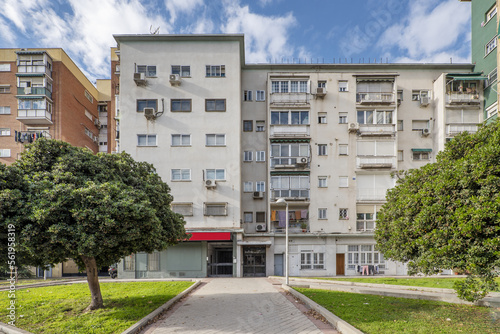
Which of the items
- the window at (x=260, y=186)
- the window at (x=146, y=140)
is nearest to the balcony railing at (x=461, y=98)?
the window at (x=260, y=186)

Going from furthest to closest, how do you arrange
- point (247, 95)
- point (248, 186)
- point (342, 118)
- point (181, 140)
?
point (247, 95), point (342, 118), point (248, 186), point (181, 140)

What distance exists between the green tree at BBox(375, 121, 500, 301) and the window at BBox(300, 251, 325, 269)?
16.4 meters

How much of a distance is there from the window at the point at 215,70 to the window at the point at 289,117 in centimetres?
580

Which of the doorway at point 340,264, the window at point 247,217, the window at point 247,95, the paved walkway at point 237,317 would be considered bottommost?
the doorway at point 340,264

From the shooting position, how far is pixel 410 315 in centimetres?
870

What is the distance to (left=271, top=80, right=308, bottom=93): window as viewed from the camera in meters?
26.6

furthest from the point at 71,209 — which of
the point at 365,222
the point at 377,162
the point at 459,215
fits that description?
the point at 377,162

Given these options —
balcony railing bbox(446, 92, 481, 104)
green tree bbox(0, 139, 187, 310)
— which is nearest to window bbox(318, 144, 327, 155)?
balcony railing bbox(446, 92, 481, 104)

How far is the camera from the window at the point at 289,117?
2659cm

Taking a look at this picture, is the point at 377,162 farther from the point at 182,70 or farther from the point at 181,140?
the point at 182,70

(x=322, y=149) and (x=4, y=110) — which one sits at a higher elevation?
(x=4, y=110)

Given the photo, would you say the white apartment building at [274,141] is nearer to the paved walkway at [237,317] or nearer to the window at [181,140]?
the window at [181,140]

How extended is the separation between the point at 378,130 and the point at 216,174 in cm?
1511

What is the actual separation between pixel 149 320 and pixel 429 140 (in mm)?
28276
